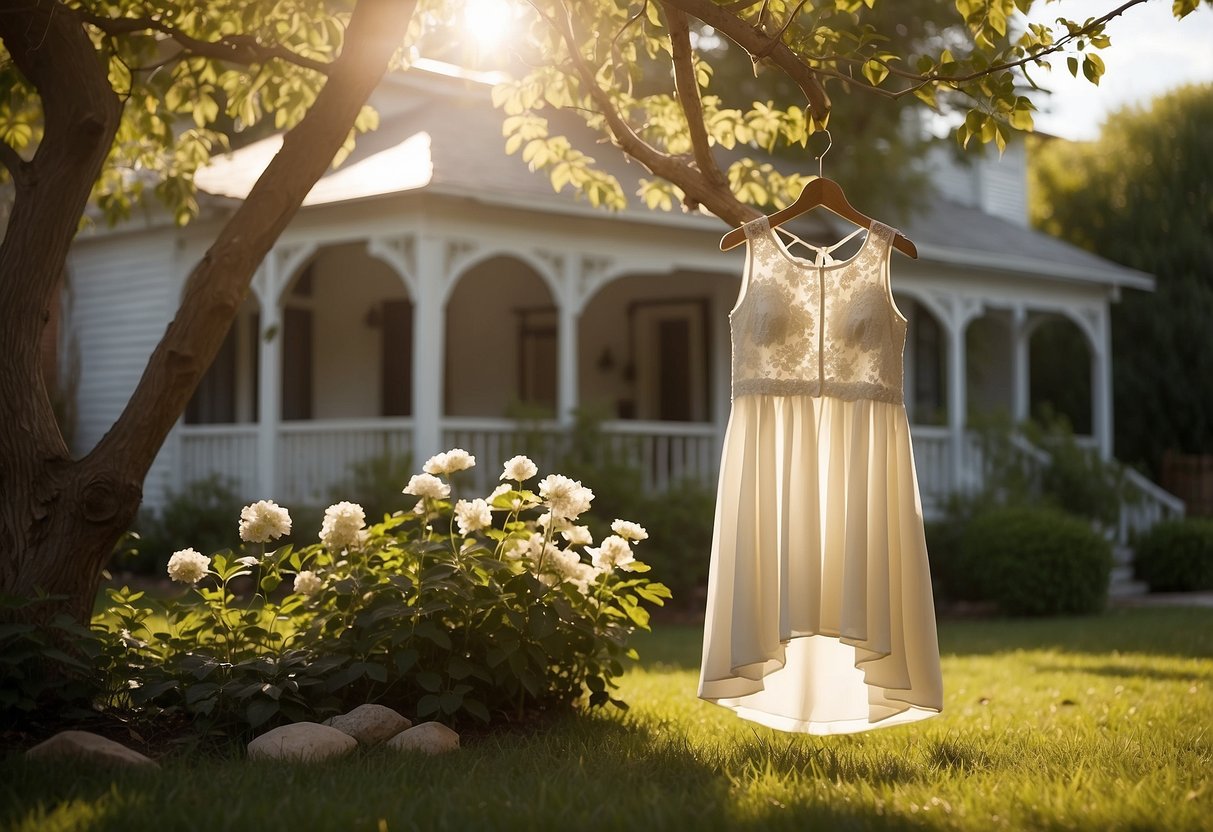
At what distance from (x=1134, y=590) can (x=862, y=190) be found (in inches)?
225

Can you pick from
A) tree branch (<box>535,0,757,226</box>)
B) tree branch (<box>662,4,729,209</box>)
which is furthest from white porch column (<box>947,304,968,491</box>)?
tree branch (<box>662,4,729,209</box>)

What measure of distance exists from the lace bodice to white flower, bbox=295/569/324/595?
1.83 meters

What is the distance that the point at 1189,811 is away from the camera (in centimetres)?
352

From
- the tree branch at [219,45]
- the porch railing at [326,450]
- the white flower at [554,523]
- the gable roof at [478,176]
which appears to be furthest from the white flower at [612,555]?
the porch railing at [326,450]

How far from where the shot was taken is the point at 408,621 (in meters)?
4.86

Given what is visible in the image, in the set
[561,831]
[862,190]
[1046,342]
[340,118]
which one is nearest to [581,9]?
[340,118]

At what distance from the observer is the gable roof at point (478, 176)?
11633 mm

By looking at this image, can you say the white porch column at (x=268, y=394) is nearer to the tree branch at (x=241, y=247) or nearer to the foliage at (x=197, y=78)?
the foliage at (x=197, y=78)

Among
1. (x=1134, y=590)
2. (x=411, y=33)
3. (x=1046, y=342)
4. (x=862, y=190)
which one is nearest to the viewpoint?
(x=411, y=33)

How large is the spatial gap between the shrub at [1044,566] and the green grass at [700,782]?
643cm

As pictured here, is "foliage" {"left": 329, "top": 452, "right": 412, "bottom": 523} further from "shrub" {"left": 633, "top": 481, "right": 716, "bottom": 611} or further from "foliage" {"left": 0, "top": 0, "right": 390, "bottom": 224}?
"foliage" {"left": 0, "top": 0, "right": 390, "bottom": 224}

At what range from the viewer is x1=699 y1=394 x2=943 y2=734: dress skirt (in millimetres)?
4137

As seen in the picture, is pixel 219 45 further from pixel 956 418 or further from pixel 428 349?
pixel 956 418

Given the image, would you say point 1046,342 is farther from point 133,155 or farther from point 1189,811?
point 1189,811
